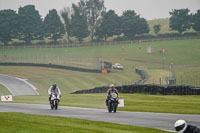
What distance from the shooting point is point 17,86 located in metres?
73.4

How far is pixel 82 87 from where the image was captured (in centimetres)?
7850

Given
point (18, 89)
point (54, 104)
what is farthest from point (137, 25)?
point (54, 104)

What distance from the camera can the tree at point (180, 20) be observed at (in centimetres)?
13225

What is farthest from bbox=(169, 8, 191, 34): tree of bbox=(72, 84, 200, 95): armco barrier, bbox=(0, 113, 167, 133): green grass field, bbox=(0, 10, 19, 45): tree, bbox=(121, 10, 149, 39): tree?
bbox=(0, 113, 167, 133): green grass field

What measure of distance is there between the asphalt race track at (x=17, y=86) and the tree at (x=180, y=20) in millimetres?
61274

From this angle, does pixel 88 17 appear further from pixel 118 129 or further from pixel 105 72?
pixel 118 129

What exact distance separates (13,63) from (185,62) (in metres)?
31.6

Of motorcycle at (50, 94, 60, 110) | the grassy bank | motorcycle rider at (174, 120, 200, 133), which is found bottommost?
the grassy bank

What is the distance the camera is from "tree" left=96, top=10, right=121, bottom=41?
132125mm

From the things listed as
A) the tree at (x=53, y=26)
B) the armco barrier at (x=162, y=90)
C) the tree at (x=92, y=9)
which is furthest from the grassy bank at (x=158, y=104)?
the tree at (x=92, y=9)

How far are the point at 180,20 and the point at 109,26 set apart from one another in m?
19.3

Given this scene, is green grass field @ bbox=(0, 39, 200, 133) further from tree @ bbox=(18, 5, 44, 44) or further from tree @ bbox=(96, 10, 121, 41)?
tree @ bbox=(18, 5, 44, 44)

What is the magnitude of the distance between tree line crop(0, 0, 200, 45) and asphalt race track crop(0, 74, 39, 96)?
36.6 m

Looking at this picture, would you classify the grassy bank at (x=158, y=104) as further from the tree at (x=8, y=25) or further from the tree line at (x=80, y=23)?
the tree line at (x=80, y=23)
